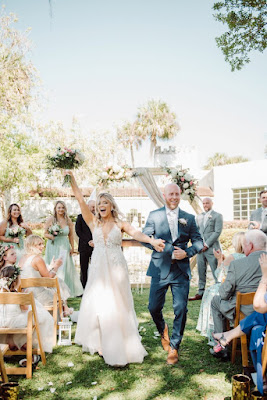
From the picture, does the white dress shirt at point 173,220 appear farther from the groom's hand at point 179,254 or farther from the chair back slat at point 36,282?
the chair back slat at point 36,282

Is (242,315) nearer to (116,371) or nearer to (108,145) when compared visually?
(116,371)

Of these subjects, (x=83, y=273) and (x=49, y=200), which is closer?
(x=83, y=273)

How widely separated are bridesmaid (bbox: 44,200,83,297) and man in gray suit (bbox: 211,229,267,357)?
4.33m

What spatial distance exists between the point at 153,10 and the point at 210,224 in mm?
4440

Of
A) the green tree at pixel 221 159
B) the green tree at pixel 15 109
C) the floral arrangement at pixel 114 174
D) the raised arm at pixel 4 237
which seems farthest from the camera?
the green tree at pixel 221 159

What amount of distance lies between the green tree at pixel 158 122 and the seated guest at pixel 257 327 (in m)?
32.7

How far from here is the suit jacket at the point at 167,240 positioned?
4.38m

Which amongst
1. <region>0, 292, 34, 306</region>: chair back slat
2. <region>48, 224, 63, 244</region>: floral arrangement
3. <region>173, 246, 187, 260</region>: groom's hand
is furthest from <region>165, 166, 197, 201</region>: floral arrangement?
<region>0, 292, 34, 306</region>: chair back slat

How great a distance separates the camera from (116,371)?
407 cm

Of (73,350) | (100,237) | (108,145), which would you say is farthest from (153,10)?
(108,145)

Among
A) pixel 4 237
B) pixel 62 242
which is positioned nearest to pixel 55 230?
pixel 62 242

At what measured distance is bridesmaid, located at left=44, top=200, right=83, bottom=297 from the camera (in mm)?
7773

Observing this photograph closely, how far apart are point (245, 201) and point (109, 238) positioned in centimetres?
1656

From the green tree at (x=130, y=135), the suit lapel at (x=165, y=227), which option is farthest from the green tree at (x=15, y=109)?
the green tree at (x=130, y=135)
